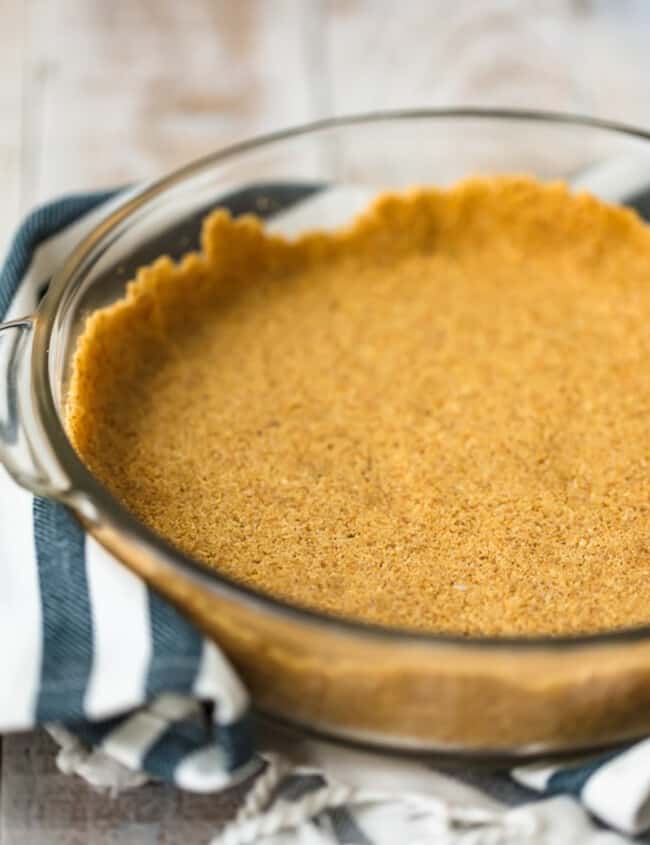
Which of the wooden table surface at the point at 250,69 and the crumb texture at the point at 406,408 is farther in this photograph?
the wooden table surface at the point at 250,69

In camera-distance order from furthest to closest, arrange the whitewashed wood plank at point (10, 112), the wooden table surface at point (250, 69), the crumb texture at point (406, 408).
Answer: the wooden table surface at point (250, 69) < the whitewashed wood plank at point (10, 112) < the crumb texture at point (406, 408)

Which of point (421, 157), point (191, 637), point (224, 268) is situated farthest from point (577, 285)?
point (191, 637)

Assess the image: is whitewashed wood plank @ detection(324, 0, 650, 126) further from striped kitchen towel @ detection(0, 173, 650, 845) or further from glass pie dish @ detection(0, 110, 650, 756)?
striped kitchen towel @ detection(0, 173, 650, 845)

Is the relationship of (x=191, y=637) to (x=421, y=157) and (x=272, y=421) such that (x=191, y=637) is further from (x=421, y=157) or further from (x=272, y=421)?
(x=421, y=157)

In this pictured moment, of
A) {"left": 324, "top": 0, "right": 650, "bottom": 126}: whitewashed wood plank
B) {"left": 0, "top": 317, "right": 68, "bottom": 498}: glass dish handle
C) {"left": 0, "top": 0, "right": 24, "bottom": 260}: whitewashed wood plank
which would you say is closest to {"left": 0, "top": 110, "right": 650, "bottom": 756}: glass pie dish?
{"left": 0, "top": 317, "right": 68, "bottom": 498}: glass dish handle

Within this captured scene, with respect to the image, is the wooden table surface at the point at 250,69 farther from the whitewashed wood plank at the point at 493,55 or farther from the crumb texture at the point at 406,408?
the crumb texture at the point at 406,408

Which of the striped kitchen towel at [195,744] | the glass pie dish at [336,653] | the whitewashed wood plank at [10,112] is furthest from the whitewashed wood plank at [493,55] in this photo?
the striped kitchen towel at [195,744]

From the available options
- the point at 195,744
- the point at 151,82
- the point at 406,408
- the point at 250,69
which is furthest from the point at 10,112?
the point at 195,744
